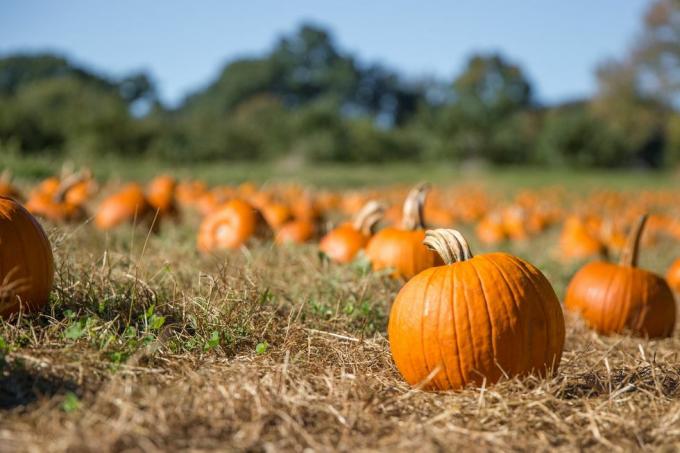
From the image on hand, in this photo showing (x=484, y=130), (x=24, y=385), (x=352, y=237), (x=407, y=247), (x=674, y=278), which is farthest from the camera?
(x=484, y=130)

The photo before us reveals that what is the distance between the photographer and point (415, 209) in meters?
4.40

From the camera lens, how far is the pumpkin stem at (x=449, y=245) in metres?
2.81

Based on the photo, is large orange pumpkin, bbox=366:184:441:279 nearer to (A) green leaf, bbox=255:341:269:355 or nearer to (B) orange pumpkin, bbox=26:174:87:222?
(A) green leaf, bbox=255:341:269:355

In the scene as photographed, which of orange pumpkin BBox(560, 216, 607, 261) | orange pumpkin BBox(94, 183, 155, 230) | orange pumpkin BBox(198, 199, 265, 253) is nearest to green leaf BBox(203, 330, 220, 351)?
orange pumpkin BBox(198, 199, 265, 253)

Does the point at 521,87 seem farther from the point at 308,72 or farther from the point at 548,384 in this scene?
the point at 548,384

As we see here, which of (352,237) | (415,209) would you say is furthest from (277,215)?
(415,209)

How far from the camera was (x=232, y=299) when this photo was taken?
2.97 m

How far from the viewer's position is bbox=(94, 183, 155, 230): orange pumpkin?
260 inches

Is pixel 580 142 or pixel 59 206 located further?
pixel 580 142

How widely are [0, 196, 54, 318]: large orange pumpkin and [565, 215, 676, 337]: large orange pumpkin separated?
313 centimetres

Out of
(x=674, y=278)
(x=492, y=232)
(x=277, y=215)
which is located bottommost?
(x=492, y=232)

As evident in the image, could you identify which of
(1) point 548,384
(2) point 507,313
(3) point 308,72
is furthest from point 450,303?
(3) point 308,72

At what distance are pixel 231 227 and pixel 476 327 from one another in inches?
139

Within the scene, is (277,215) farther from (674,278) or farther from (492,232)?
(674,278)
